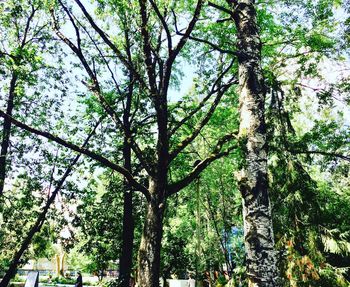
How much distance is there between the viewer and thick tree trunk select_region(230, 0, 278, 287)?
3.60 metres

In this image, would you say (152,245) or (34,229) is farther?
(34,229)

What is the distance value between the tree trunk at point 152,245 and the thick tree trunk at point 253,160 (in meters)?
4.08

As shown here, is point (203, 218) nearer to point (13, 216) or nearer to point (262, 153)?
point (13, 216)

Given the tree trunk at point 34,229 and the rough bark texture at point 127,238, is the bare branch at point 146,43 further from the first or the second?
the tree trunk at point 34,229

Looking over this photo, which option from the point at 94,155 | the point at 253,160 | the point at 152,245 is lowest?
the point at 152,245

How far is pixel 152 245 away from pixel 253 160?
14.3 ft

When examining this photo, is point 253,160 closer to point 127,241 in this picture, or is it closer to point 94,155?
point 94,155

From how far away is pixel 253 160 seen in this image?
3986 millimetres

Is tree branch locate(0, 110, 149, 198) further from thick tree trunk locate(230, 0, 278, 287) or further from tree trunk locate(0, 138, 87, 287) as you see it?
tree trunk locate(0, 138, 87, 287)

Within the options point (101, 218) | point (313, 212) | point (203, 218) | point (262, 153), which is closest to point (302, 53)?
point (313, 212)

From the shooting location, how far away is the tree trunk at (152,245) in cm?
724

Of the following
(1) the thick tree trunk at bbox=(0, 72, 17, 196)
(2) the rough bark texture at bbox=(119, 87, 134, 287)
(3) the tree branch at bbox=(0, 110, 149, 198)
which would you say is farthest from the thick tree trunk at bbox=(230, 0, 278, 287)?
(1) the thick tree trunk at bbox=(0, 72, 17, 196)

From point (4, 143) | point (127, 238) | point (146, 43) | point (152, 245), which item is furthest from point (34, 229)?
point (146, 43)

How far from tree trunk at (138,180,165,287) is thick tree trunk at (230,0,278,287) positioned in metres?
4.08
